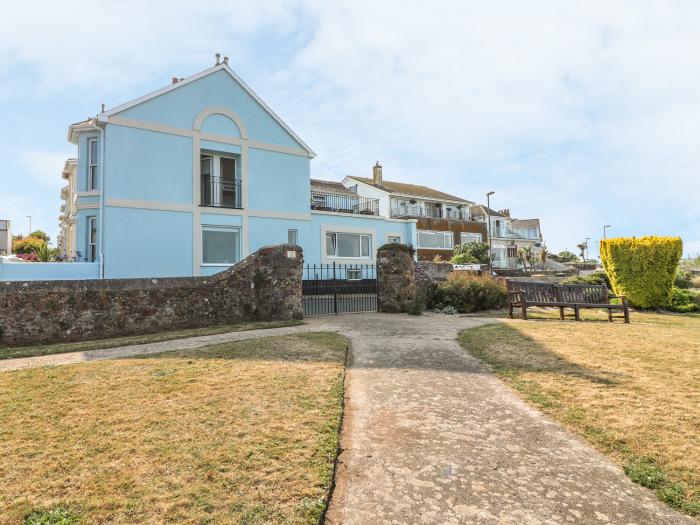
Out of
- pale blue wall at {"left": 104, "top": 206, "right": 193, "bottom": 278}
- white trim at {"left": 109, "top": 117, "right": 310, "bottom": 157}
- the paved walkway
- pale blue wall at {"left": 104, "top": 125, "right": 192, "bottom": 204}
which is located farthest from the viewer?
white trim at {"left": 109, "top": 117, "right": 310, "bottom": 157}

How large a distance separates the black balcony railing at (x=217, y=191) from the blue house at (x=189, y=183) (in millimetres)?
46

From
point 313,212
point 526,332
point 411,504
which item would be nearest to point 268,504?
point 411,504

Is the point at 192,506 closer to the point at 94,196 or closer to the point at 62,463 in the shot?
the point at 62,463

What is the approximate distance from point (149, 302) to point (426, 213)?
41591 millimetres

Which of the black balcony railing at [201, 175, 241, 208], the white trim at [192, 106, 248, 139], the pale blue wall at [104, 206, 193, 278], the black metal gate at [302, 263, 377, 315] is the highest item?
the white trim at [192, 106, 248, 139]

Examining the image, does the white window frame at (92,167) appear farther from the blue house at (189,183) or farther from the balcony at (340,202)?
the balcony at (340,202)

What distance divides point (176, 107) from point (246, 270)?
9896 mm

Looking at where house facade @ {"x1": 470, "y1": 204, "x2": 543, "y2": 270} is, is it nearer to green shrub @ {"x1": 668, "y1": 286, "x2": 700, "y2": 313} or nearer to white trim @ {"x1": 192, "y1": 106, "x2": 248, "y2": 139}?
green shrub @ {"x1": 668, "y1": 286, "x2": 700, "y2": 313}

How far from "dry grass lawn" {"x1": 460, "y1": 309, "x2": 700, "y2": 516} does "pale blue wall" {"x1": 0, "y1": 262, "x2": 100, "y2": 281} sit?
507 inches

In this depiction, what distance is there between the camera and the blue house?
632 inches

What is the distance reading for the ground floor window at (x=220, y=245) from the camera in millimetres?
18438

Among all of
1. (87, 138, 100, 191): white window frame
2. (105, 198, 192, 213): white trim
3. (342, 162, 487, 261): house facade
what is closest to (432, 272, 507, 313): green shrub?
(105, 198, 192, 213): white trim

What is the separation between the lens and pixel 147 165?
16.7 metres

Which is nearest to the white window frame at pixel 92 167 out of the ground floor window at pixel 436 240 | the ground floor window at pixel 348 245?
the ground floor window at pixel 348 245
